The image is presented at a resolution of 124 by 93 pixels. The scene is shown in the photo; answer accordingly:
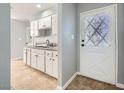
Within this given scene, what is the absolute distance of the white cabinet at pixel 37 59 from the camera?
3413mm

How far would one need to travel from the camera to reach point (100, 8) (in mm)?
2842

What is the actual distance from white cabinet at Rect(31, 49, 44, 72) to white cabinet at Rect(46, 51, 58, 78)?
31 cm

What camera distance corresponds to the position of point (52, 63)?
9.81 ft

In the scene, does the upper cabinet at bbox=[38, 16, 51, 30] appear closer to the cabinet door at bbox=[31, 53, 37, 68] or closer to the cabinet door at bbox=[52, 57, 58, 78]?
the cabinet door at bbox=[31, 53, 37, 68]

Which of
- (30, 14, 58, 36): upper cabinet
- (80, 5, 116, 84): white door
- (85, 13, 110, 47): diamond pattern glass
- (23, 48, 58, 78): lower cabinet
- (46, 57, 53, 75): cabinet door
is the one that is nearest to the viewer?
(80, 5, 116, 84): white door

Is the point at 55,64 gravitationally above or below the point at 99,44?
below

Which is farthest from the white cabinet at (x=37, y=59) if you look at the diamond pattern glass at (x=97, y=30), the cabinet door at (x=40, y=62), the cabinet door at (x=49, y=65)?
the diamond pattern glass at (x=97, y=30)

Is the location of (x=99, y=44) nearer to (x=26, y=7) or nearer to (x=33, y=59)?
(x=33, y=59)

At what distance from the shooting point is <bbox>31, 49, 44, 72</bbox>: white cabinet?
3.41 meters

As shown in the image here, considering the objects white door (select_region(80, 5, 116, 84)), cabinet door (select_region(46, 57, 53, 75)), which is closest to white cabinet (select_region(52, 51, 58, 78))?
cabinet door (select_region(46, 57, 53, 75))

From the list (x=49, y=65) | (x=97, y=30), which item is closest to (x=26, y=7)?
(x=49, y=65)

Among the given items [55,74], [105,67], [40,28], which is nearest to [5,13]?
[55,74]

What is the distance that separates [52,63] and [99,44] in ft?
4.37

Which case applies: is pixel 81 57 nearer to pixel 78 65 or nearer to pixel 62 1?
pixel 78 65
